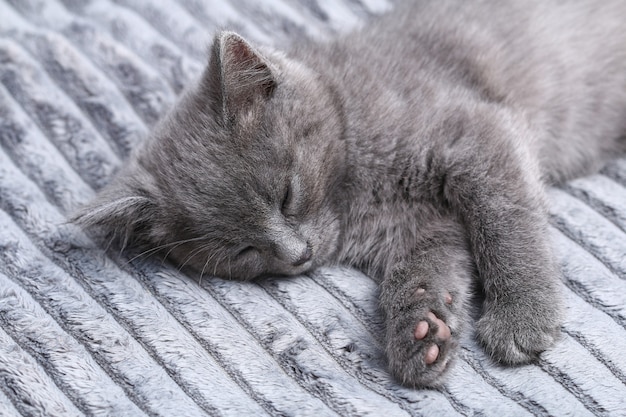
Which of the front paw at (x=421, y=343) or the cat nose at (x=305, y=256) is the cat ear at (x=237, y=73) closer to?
the cat nose at (x=305, y=256)

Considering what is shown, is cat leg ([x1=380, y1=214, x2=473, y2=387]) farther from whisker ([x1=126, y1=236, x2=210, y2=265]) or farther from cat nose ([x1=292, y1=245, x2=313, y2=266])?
whisker ([x1=126, y1=236, x2=210, y2=265])

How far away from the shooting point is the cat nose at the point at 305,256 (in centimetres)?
150

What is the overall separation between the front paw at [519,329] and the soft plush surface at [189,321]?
0.08 feet

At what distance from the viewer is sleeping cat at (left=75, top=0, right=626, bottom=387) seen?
1.43m

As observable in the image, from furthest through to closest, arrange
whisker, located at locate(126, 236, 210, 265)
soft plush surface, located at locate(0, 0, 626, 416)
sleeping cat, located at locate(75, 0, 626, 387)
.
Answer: whisker, located at locate(126, 236, 210, 265) < sleeping cat, located at locate(75, 0, 626, 387) < soft plush surface, located at locate(0, 0, 626, 416)

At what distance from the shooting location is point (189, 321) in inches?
57.0

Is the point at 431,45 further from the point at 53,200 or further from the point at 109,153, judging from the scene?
the point at 53,200

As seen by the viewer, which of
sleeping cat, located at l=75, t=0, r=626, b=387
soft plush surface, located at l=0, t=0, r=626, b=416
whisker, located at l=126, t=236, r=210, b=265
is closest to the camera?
soft plush surface, located at l=0, t=0, r=626, b=416

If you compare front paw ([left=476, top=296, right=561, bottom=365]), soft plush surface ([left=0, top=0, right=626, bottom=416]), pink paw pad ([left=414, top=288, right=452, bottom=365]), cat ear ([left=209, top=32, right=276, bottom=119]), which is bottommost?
soft plush surface ([left=0, top=0, right=626, bottom=416])

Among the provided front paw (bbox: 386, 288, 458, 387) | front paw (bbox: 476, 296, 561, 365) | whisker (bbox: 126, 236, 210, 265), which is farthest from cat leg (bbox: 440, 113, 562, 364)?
whisker (bbox: 126, 236, 210, 265)


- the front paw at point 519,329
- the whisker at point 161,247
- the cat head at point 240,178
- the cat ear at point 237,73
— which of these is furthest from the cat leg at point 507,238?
the whisker at point 161,247

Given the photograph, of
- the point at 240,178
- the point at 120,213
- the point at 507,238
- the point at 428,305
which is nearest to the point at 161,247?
the point at 120,213

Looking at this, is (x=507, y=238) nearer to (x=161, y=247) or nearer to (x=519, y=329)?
(x=519, y=329)

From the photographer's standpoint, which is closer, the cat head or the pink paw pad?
the pink paw pad
